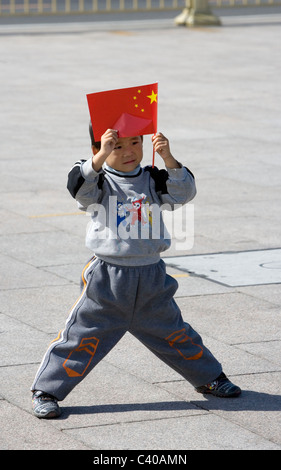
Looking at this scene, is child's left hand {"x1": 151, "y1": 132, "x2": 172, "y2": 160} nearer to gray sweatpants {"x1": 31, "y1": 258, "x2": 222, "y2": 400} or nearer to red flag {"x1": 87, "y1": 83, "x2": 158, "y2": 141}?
red flag {"x1": 87, "y1": 83, "x2": 158, "y2": 141}

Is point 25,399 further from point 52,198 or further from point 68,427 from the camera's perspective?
point 52,198

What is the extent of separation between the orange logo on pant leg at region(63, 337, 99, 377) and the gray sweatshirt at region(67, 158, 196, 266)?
425 mm

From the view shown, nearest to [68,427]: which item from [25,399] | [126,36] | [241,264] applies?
[25,399]

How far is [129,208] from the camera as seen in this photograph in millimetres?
5152

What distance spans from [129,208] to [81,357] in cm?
78

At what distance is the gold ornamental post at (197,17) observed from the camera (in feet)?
86.8

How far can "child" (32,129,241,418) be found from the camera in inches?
203

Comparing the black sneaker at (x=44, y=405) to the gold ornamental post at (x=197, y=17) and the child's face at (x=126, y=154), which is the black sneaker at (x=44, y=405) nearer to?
the child's face at (x=126, y=154)

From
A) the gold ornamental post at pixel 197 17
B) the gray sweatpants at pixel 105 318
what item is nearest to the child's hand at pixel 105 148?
the gray sweatpants at pixel 105 318

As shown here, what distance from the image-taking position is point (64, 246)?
27.8ft

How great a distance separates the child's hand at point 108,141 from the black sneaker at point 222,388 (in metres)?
1.34

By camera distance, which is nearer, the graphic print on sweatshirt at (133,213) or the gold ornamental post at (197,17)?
the graphic print on sweatshirt at (133,213)

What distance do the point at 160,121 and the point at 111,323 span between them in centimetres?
916

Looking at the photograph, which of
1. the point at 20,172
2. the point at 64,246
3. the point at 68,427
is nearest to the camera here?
the point at 68,427
